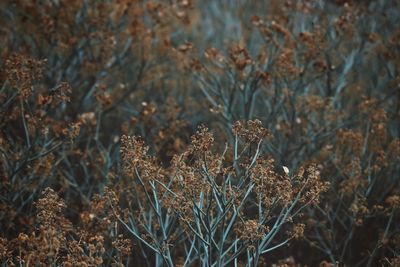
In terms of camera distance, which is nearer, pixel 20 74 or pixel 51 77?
pixel 20 74

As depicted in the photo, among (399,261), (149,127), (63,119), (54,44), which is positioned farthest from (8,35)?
(399,261)

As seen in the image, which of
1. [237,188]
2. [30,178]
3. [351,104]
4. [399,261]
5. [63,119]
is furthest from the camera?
[351,104]

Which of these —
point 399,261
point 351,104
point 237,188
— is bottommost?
point 351,104

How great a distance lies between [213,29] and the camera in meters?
12.0

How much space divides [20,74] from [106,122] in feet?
13.3

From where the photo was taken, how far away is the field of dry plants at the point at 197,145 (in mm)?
Result: 4590

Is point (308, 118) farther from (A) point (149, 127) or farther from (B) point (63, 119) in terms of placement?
(B) point (63, 119)

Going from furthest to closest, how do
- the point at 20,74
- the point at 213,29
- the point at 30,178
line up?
the point at 213,29 → the point at 30,178 → the point at 20,74

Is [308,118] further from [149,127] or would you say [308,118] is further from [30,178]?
[30,178]

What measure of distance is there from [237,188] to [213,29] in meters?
8.11

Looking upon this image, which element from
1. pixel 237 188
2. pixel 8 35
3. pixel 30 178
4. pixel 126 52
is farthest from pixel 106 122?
pixel 237 188

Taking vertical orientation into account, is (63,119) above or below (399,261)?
below

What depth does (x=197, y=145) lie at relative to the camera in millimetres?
4496

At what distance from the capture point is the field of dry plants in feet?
15.1
